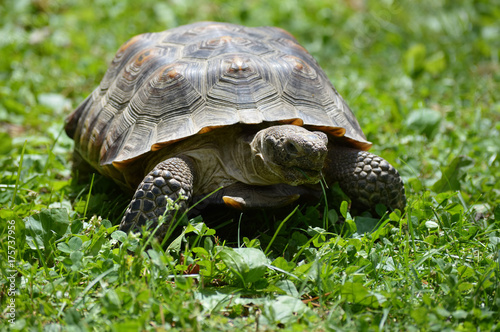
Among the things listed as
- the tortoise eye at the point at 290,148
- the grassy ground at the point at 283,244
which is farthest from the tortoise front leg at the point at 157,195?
the tortoise eye at the point at 290,148

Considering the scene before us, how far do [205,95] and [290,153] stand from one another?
0.68 m

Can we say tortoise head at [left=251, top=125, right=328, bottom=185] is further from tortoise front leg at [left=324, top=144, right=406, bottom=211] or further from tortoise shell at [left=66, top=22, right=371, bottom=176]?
tortoise front leg at [left=324, top=144, right=406, bottom=211]

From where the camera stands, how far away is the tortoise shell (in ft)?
9.20

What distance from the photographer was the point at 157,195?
2572 mm

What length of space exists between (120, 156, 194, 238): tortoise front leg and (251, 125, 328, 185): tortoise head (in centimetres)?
44

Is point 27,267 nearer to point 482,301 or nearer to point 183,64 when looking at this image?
point 183,64

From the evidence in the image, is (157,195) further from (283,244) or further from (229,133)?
(283,244)

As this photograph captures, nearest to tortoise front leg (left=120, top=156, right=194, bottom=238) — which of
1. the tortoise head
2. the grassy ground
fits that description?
the grassy ground

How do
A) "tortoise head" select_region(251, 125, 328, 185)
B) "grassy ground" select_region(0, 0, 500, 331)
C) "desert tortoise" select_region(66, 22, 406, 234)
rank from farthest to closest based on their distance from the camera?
1. "desert tortoise" select_region(66, 22, 406, 234)
2. "tortoise head" select_region(251, 125, 328, 185)
3. "grassy ground" select_region(0, 0, 500, 331)

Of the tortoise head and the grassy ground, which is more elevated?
the tortoise head

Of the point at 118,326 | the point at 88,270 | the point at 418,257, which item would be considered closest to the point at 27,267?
the point at 88,270

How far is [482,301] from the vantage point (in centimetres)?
211

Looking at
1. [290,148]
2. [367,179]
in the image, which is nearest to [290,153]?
[290,148]

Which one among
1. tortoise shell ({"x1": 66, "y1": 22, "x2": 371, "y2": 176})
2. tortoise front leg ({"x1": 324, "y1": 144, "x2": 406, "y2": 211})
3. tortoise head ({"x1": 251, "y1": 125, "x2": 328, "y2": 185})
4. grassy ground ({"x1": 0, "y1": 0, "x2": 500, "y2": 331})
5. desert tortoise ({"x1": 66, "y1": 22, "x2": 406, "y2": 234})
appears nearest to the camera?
grassy ground ({"x1": 0, "y1": 0, "x2": 500, "y2": 331})
